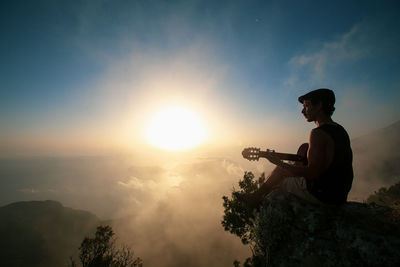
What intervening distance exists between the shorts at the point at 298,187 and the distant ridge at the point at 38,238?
191907 millimetres

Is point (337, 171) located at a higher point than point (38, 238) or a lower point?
higher

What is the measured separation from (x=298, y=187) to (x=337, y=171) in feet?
4.91

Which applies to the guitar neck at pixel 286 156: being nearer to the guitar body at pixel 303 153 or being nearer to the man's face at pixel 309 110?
the guitar body at pixel 303 153

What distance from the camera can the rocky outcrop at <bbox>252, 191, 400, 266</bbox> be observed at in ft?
12.7

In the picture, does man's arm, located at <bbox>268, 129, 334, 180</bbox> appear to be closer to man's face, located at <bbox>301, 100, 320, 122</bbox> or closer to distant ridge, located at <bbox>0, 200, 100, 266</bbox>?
man's face, located at <bbox>301, 100, 320, 122</bbox>

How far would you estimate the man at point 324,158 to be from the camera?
3859 mm

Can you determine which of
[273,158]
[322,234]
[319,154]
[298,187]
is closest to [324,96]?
[319,154]

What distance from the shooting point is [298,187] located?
521cm

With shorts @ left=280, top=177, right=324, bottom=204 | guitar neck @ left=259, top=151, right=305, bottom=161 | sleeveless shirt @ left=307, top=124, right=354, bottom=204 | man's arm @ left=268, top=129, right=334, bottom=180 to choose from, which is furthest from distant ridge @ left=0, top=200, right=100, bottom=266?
man's arm @ left=268, top=129, right=334, bottom=180

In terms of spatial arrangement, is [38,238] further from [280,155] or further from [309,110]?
[309,110]

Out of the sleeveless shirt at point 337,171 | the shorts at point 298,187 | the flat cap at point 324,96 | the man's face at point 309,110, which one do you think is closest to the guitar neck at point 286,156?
the shorts at point 298,187

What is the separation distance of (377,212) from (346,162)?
3187 mm

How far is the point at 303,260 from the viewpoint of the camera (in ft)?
14.1

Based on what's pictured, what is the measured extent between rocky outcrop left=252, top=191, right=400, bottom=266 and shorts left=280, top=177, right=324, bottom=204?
0.24 m
